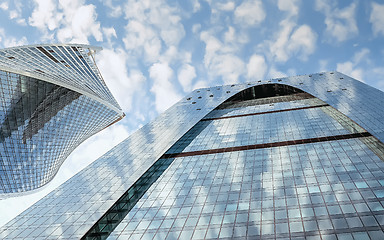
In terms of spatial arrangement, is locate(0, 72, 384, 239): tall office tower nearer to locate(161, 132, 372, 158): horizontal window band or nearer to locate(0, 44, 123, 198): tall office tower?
locate(161, 132, 372, 158): horizontal window band

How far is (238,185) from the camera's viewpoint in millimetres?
36094

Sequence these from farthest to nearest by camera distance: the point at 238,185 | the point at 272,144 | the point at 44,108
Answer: the point at 44,108, the point at 272,144, the point at 238,185

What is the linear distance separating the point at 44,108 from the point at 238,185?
78.7 meters

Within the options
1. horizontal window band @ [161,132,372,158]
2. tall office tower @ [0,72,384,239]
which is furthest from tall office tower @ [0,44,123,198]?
horizontal window band @ [161,132,372,158]

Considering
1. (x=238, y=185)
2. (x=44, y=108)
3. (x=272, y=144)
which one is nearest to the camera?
(x=238, y=185)

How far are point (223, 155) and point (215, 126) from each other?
2103cm

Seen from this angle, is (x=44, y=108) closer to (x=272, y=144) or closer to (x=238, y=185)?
(x=272, y=144)

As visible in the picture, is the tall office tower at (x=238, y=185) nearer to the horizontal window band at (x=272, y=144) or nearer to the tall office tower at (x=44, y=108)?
the horizontal window band at (x=272, y=144)

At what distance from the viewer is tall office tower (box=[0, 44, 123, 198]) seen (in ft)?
253

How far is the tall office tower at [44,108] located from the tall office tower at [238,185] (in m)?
29.2

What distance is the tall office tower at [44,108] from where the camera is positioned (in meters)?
77.2

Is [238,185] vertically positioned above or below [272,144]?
below

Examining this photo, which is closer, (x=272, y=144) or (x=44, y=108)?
(x=272, y=144)

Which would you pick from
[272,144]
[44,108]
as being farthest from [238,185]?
[44,108]
